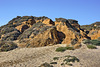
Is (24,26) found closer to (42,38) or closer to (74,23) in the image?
(42,38)

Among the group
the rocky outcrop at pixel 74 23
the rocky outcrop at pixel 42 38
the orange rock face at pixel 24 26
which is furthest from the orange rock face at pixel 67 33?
the orange rock face at pixel 24 26

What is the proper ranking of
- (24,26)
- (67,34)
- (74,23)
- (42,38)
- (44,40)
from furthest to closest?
(74,23) < (24,26) < (67,34) < (42,38) < (44,40)

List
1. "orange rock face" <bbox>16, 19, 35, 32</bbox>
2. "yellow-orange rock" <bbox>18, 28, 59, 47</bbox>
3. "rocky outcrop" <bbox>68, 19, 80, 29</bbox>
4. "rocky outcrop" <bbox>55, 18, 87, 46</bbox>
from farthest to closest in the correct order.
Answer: "rocky outcrop" <bbox>68, 19, 80, 29</bbox> → "orange rock face" <bbox>16, 19, 35, 32</bbox> → "rocky outcrop" <bbox>55, 18, 87, 46</bbox> → "yellow-orange rock" <bbox>18, 28, 59, 47</bbox>

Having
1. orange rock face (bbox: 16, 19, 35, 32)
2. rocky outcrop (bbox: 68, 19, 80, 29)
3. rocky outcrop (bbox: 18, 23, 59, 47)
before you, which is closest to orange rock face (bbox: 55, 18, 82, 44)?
rocky outcrop (bbox: 18, 23, 59, 47)

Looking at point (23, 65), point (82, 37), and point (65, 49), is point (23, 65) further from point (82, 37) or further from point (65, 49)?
point (82, 37)

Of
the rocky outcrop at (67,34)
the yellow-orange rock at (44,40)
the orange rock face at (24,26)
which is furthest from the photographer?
the orange rock face at (24,26)

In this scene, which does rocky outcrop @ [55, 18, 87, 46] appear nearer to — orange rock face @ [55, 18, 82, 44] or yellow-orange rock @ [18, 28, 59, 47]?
orange rock face @ [55, 18, 82, 44]

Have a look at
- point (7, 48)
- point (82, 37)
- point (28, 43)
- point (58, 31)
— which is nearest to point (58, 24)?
point (58, 31)

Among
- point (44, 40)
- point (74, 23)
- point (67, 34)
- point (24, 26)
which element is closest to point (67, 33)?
point (67, 34)

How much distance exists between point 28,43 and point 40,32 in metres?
2.84

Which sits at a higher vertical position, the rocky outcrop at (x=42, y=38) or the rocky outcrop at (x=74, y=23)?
the rocky outcrop at (x=74, y=23)

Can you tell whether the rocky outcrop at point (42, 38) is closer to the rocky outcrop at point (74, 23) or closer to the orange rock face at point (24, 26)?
the orange rock face at point (24, 26)

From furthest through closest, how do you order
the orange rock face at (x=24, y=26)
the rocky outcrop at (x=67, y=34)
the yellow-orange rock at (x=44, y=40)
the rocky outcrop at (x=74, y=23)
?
the rocky outcrop at (x=74, y=23) < the orange rock face at (x=24, y=26) < the rocky outcrop at (x=67, y=34) < the yellow-orange rock at (x=44, y=40)

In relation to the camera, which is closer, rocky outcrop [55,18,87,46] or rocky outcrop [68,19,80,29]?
rocky outcrop [55,18,87,46]
